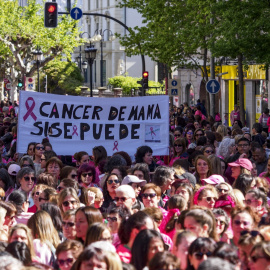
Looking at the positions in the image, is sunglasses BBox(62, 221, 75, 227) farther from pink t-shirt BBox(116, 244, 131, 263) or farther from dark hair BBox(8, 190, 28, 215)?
dark hair BBox(8, 190, 28, 215)

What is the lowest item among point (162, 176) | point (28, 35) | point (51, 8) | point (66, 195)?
point (66, 195)

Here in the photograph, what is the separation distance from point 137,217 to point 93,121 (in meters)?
9.38

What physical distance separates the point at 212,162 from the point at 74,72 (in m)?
61.2

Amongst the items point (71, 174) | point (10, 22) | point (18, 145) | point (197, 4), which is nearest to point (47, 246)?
point (71, 174)

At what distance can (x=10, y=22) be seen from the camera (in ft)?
194

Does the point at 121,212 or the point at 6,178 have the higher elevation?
the point at 6,178

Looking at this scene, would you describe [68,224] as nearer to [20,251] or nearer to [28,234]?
[28,234]

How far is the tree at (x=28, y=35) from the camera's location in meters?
58.2

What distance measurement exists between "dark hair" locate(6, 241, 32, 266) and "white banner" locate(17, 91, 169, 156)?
30.4ft

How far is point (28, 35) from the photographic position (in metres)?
59.0

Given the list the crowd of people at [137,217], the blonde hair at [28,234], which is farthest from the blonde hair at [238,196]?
the blonde hair at [28,234]

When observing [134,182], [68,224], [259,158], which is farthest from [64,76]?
[68,224]

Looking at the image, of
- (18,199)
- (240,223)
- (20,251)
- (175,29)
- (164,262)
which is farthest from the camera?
(175,29)

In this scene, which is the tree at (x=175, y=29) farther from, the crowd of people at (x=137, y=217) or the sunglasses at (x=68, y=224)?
the sunglasses at (x=68, y=224)
